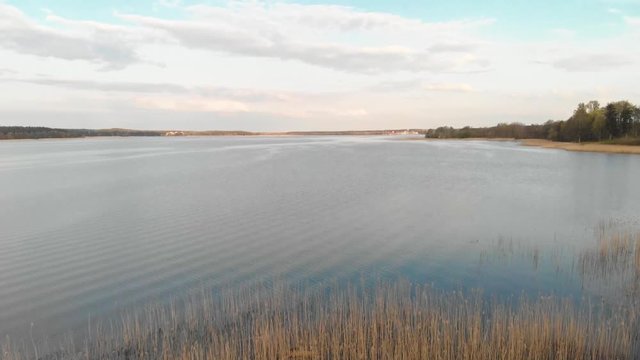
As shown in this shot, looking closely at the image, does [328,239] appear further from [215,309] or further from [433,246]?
[215,309]

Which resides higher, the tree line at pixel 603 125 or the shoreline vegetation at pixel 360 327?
the tree line at pixel 603 125

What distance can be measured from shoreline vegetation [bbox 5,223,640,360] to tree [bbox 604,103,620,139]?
7886 centimetres

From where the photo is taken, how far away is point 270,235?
1556 cm

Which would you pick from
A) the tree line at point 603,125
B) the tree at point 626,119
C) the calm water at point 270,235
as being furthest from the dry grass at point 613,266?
the tree at point 626,119

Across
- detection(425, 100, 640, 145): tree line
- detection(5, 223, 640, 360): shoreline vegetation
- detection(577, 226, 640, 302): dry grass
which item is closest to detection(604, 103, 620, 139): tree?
detection(425, 100, 640, 145): tree line

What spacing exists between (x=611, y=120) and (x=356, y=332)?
85.5 metres

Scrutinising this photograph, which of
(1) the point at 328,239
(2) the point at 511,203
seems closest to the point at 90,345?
(1) the point at 328,239

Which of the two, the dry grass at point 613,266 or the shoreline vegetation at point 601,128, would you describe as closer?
the dry grass at point 613,266

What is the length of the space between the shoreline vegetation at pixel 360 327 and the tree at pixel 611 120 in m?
78.9

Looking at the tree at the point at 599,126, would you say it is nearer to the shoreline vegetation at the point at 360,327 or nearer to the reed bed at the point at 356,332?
the shoreline vegetation at the point at 360,327

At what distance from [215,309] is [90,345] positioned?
2.24 metres

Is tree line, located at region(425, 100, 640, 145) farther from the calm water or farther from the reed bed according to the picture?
the reed bed

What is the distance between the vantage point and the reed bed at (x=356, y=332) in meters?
6.57

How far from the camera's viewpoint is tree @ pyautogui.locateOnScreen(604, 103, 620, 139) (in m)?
75.6
